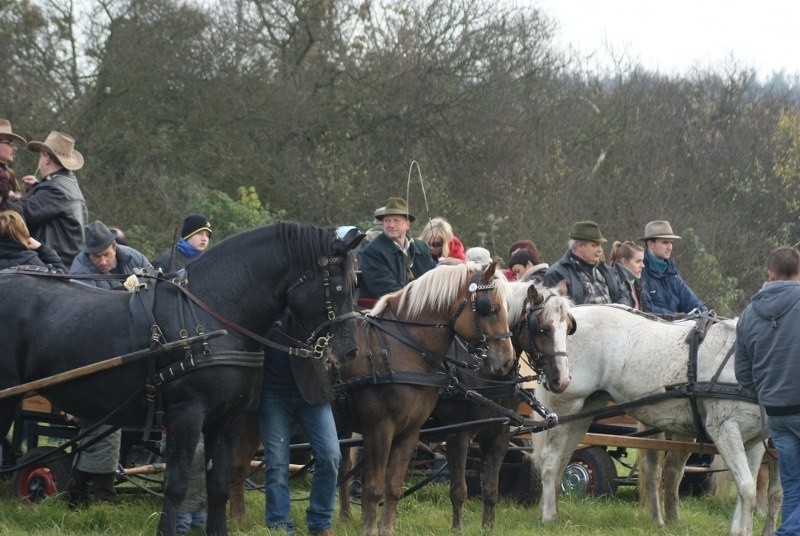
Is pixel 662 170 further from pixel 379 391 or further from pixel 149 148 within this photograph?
pixel 379 391

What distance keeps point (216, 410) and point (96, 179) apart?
1140cm

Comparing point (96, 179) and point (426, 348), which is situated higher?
point (96, 179)

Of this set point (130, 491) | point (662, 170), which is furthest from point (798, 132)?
point (130, 491)

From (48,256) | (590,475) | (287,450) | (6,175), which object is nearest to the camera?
(287,450)

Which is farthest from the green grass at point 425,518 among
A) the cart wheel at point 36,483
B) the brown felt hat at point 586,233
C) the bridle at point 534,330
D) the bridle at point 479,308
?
the brown felt hat at point 586,233

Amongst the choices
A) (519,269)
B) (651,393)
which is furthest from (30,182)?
(651,393)

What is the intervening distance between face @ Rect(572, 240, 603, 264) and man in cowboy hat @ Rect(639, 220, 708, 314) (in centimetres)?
115

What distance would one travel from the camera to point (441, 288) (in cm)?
711

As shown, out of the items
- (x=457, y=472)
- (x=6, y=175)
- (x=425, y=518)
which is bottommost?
Answer: (x=425, y=518)

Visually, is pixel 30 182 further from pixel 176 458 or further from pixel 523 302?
pixel 523 302

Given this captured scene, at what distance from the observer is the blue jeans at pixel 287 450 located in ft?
21.7

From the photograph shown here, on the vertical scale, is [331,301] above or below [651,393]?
above

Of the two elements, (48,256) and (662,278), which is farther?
(662,278)

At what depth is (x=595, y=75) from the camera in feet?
76.7
